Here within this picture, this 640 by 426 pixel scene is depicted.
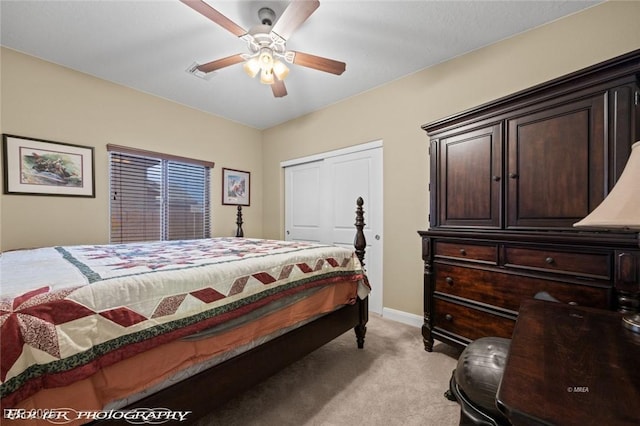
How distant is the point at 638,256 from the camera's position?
1215mm

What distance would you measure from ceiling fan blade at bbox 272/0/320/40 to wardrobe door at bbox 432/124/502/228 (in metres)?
1.37

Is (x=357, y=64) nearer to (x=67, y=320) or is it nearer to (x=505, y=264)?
(x=505, y=264)

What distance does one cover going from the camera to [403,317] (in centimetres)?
285

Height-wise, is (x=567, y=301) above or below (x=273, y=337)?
above

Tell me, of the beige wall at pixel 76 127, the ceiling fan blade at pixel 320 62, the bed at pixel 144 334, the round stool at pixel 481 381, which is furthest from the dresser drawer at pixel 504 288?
the beige wall at pixel 76 127

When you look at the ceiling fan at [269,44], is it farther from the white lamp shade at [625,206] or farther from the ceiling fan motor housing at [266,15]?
the white lamp shade at [625,206]

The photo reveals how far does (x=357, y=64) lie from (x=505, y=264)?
2.27m

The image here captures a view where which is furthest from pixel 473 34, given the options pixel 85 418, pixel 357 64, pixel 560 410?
pixel 85 418

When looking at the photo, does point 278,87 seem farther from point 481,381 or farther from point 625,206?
point 481,381

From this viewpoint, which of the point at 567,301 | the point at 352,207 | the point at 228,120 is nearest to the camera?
the point at 567,301

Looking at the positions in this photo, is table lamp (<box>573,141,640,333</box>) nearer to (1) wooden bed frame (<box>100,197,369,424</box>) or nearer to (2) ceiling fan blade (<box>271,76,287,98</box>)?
(1) wooden bed frame (<box>100,197,369,424</box>)

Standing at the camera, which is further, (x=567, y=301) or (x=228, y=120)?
(x=228, y=120)

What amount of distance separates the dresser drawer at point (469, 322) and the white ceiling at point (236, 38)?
2.23 meters

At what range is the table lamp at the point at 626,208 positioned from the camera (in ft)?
2.46
